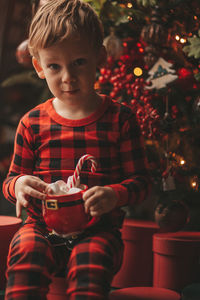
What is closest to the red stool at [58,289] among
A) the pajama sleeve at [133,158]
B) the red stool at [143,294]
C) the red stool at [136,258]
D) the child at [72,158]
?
the child at [72,158]

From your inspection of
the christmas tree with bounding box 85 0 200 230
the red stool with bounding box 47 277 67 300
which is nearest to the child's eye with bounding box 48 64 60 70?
the christmas tree with bounding box 85 0 200 230

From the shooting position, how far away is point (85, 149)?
40.0 inches

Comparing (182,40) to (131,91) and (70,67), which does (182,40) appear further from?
(70,67)

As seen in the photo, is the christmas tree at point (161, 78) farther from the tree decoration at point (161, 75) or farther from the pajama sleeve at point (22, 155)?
the pajama sleeve at point (22, 155)

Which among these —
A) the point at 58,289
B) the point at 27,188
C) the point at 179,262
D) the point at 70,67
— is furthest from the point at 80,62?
the point at 179,262

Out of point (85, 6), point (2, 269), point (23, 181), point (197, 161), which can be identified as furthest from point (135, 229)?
point (85, 6)

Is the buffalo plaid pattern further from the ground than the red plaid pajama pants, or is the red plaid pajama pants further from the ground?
the buffalo plaid pattern

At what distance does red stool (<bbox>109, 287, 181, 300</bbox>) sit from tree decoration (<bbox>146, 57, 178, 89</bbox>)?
1.89 ft

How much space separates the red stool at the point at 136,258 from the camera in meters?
1.31

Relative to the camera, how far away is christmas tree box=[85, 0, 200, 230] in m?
1.23

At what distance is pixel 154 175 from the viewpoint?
4.33 ft

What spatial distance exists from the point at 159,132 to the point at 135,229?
0.33 metres

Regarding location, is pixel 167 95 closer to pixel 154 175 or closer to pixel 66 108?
pixel 154 175

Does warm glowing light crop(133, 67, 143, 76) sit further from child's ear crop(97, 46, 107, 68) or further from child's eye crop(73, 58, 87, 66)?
child's eye crop(73, 58, 87, 66)
